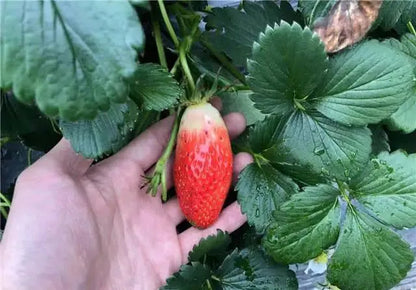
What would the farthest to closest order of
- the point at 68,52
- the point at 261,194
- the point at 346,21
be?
the point at 261,194, the point at 346,21, the point at 68,52

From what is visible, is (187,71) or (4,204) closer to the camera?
(187,71)

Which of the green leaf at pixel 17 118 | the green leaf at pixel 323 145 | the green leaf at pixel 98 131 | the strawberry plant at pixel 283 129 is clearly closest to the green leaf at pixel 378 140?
the strawberry plant at pixel 283 129

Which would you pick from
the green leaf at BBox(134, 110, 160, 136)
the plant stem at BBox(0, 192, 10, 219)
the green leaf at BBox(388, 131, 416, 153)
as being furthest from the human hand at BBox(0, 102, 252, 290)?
the green leaf at BBox(388, 131, 416, 153)

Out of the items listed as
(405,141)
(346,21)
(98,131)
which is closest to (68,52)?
(98,131)

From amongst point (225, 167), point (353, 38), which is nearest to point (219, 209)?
point (225, 167)

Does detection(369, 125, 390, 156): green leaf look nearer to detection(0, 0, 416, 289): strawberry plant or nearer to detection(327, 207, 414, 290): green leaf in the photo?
detection(0, 0, 416, 289): strawberry plant

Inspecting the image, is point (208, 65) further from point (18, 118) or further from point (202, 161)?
point (18, 118)
